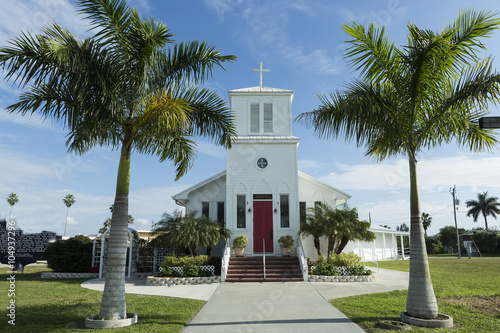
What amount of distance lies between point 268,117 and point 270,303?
11608 millimetres

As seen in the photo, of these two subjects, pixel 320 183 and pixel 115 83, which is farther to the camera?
pixel 320 183

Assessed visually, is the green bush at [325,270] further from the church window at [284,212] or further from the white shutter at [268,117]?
the white shutter at [268,117]

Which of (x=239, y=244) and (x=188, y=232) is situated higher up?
(x=188, y=232)

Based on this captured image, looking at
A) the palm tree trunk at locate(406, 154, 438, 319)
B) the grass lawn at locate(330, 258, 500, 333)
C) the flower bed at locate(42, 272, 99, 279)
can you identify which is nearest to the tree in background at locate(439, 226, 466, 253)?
the grass lawn at locate(330, 258, 500, 333)

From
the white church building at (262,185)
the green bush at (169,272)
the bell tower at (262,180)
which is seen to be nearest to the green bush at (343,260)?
the white church building at (262,185)

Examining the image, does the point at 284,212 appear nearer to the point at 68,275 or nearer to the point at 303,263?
the point at 303,263

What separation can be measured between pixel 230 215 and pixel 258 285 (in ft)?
16.9

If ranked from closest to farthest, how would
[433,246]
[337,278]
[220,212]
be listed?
[337,278] < [220,212] < [433,246]

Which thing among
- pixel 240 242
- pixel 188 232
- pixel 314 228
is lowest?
pixel 240 242

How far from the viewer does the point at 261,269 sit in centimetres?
1546

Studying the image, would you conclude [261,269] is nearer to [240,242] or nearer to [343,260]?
[240,242]

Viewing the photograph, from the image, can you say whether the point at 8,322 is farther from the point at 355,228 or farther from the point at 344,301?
the point at 355,228

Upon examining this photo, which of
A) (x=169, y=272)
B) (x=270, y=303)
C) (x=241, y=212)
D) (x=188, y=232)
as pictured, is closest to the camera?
(x=270, y=303)

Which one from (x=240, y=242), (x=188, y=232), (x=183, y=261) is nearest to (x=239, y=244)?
(x=240, y=242)
